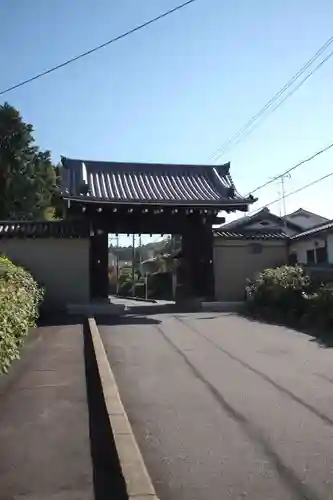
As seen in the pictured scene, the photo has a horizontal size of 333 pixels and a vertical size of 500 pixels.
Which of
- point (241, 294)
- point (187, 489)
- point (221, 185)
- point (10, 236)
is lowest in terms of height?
point (187, 489)

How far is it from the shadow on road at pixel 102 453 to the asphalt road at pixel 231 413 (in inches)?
11.1

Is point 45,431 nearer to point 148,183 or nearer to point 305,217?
point 148,183

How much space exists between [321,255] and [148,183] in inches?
304

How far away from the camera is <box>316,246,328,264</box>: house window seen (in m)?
18.8

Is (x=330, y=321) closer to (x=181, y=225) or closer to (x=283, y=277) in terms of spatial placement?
(x=283, y=277)

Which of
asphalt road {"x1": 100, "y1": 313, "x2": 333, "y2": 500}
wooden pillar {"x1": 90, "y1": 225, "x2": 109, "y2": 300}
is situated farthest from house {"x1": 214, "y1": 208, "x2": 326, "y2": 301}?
asphalt road {"x1": 100, "y1": 313, "x2": 333, "y2": 500}

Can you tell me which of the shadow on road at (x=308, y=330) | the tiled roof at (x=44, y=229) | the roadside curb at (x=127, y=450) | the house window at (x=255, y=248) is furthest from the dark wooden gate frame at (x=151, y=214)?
the roadside curb at (x=127, y=450)

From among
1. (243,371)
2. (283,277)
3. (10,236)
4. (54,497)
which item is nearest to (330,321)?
(283,277)

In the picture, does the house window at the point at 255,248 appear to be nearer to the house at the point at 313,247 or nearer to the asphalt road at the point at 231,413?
the house at the point at 313,247

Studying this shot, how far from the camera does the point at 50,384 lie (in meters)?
6.55

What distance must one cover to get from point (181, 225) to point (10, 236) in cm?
634

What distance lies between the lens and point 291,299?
44.2ft

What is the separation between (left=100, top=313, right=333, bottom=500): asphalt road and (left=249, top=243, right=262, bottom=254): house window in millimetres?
8921

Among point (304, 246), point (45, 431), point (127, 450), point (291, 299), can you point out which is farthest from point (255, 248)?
point (127, 450)
